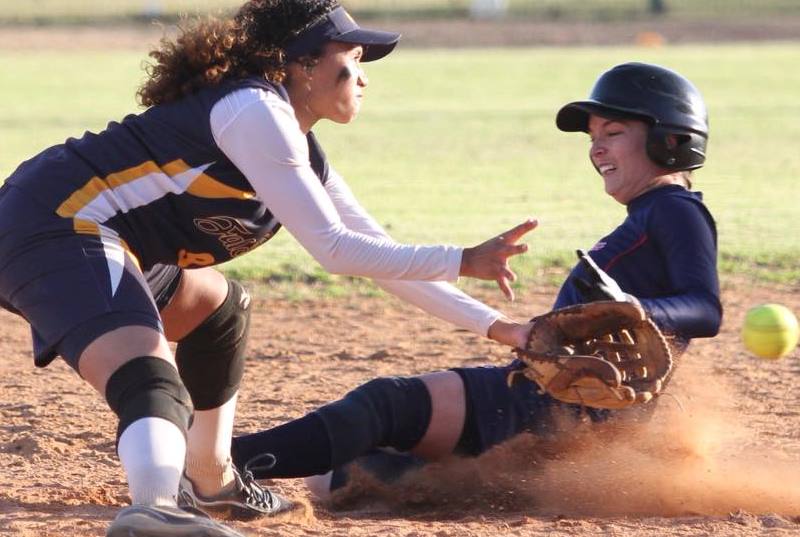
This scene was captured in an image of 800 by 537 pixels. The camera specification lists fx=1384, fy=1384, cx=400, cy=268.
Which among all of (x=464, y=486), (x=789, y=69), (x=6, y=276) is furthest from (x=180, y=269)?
(x=789, y=69)

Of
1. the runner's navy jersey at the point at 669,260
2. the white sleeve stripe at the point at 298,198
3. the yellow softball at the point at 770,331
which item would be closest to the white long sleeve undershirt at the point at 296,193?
the white sleeve stripe at the point at 298,198

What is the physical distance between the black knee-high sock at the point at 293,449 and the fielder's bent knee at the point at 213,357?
0.55ft

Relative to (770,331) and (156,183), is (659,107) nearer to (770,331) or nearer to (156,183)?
(770,331)

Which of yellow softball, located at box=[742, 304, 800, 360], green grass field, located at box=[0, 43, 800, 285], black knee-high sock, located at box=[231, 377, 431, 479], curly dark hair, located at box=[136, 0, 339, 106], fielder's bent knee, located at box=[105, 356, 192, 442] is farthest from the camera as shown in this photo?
green grass field, located at box=[0, 43, 800, 285]

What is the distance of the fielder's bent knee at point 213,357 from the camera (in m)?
3.89

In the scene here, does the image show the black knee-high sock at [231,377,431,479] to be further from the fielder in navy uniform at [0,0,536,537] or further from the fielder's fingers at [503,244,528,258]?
the fielder's fingers at [503,244,528,258]

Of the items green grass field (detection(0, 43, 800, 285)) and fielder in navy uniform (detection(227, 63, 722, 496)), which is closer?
fielder in navy uniform (detection(227, 63, 722, 496))

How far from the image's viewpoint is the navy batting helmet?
4.01 meters

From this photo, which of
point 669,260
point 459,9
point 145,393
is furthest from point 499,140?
point 459,9

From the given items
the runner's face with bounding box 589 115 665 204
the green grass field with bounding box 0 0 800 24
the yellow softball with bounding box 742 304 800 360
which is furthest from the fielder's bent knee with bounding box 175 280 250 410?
the green grass field with bounding box 0 0 800 24

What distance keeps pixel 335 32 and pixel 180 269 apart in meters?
0.79

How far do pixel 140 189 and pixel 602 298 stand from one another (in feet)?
3.98

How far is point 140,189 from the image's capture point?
3.40 metres

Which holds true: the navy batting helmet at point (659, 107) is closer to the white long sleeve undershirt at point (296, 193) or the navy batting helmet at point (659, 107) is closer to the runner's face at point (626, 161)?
the runner's face at point (626, 161)
